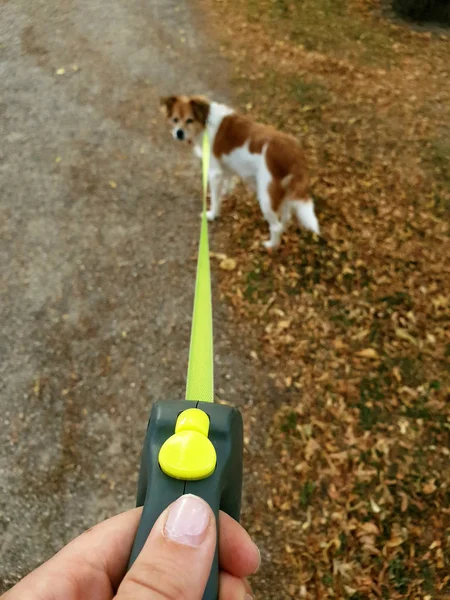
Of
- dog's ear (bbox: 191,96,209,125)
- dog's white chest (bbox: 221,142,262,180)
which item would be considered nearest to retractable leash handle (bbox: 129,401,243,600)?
dog's white chest (bbox: 221,142,262,180)

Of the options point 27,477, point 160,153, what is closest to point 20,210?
point 160,153

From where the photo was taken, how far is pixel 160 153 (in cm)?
421

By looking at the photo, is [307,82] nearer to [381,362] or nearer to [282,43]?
[282,43]

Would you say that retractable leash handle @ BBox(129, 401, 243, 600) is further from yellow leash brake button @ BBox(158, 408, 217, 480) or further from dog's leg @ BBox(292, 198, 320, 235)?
dog's leg @ BBox(292, 198, 320, 235)

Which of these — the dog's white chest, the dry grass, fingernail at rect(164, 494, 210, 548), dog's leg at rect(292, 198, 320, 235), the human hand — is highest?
fingernail at rect(164, 494, 210, 548)

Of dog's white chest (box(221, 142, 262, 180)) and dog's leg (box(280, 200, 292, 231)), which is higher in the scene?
dog's white chest (box(221, 142, 262, 180))

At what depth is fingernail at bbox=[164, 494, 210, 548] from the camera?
34.1 inches

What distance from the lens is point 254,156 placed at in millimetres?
3146

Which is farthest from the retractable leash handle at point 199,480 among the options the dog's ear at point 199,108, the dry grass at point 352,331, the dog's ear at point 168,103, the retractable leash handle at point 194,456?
the dog's ear at point 168,103

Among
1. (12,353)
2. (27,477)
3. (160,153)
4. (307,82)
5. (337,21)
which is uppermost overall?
(337,21)

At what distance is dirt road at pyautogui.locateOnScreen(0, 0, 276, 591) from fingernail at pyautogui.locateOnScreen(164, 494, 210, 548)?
6.02ft

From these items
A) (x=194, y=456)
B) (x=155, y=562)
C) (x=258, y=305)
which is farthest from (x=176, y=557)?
(x=258, y=305)

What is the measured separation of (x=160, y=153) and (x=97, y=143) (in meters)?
0.59

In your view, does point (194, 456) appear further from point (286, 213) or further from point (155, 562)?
point (286, 213)
